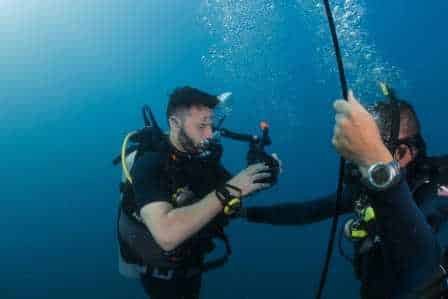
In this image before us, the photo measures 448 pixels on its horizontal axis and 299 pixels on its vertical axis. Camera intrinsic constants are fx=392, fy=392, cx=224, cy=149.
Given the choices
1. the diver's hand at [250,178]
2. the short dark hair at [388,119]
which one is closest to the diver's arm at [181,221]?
the diver's hand at [250,178]

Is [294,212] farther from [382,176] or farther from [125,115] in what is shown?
[125,115]

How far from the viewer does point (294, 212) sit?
3.62m

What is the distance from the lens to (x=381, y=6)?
2128cm

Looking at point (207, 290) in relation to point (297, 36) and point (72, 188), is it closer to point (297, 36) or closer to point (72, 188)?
point (72, 188)

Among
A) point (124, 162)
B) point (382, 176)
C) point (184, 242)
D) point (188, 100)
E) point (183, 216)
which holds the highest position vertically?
point (188, 100)

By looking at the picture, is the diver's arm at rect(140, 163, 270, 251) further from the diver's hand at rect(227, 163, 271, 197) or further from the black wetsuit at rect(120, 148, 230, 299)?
the black wetsuit at rect(120, 148, 230, 299)

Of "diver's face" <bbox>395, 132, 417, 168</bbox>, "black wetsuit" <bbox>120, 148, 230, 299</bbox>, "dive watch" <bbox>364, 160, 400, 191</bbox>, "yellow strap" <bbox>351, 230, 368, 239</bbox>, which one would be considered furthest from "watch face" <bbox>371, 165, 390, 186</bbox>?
"black wetsuit" <bbox>120, 148, 230, 299</bbox>

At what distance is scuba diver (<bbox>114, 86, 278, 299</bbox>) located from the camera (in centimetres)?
273

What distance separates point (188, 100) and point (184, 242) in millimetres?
1246

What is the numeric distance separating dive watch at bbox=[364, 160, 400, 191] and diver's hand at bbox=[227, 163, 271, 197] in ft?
4.76

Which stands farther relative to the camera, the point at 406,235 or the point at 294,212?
the point at 294,212

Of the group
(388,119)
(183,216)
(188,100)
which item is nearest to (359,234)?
(388,119)

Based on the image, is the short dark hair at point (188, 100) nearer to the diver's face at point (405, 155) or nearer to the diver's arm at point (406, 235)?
the diver's face at point (405, 155)

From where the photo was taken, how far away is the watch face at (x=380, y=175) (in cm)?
135
